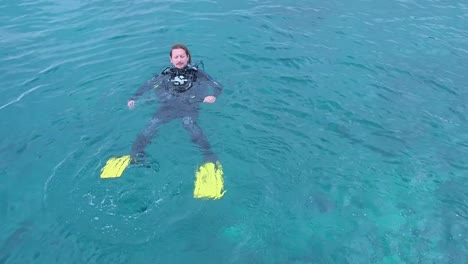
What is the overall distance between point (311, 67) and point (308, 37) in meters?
1.70

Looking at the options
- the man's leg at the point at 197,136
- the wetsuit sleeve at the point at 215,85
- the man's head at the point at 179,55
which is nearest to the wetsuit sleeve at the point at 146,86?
the man's head at the point at 179,55

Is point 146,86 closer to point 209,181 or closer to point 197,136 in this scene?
point 197,136

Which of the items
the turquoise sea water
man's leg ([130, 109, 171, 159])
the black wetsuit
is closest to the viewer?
the turquoise sea water

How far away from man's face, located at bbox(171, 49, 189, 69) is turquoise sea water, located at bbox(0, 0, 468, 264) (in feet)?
3.19

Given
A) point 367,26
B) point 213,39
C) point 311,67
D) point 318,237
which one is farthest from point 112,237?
point 367,26

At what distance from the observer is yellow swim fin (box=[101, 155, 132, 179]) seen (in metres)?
6.67

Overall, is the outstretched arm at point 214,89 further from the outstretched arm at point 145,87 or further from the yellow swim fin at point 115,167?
the yellow swim fin at point 115,167

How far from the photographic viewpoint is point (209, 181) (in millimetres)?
6531

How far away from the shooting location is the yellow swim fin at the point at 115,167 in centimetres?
667

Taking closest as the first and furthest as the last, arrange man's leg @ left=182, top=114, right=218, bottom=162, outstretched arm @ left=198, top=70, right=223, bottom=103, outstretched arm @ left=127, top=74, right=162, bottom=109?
1. man's leg @ left=182, top=114, right=218, bottom=162
2. outstretched arm @ left=198, top=70, right=223, bottom=103
3. outstretched arm @ left=127, top=74, right=162, bottom=109

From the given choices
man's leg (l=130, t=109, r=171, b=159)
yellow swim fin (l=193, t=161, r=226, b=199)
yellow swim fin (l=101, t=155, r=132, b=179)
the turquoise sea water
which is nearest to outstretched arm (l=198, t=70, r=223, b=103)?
the turquoise sea water

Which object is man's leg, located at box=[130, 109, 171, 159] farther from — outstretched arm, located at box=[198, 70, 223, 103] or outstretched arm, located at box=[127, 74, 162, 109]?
outstretched arm, located at box=[198, 70, 223, 103]

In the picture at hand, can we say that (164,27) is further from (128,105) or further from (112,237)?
(112,237)

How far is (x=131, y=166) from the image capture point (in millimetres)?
6852
